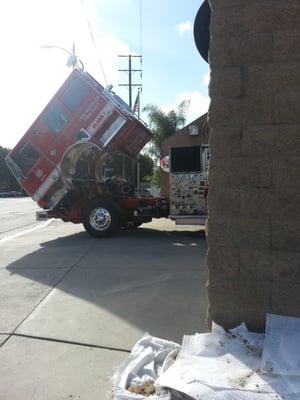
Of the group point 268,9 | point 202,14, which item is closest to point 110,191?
point 202,14

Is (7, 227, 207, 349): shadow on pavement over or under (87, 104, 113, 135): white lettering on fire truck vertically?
under

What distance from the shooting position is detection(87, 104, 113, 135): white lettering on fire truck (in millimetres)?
13328

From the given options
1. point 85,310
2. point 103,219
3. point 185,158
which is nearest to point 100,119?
point 185,158

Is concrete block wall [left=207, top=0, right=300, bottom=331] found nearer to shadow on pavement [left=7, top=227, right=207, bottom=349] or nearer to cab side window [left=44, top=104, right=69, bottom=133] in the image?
shadow on pavement [left=7, top=227, right=207, bottom=349]

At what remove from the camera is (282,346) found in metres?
3.72

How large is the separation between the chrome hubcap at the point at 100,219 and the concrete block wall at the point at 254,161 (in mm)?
9486

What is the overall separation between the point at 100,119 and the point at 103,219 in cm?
256

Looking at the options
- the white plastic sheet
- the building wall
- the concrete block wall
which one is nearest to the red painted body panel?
the building wall

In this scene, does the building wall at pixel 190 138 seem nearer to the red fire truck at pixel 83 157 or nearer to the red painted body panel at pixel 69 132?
the red fire truck at pixel 83 157

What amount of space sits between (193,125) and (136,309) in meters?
18.9

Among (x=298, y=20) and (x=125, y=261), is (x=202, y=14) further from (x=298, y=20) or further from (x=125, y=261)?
(x=125, y=261)

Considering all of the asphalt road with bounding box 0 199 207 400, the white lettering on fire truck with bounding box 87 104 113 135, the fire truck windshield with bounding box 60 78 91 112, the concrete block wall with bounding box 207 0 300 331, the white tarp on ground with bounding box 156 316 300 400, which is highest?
the fire truck windshield with bounding box 60 78 91 112

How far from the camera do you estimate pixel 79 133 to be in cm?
1360

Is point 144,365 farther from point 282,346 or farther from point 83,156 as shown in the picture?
point 83,156
